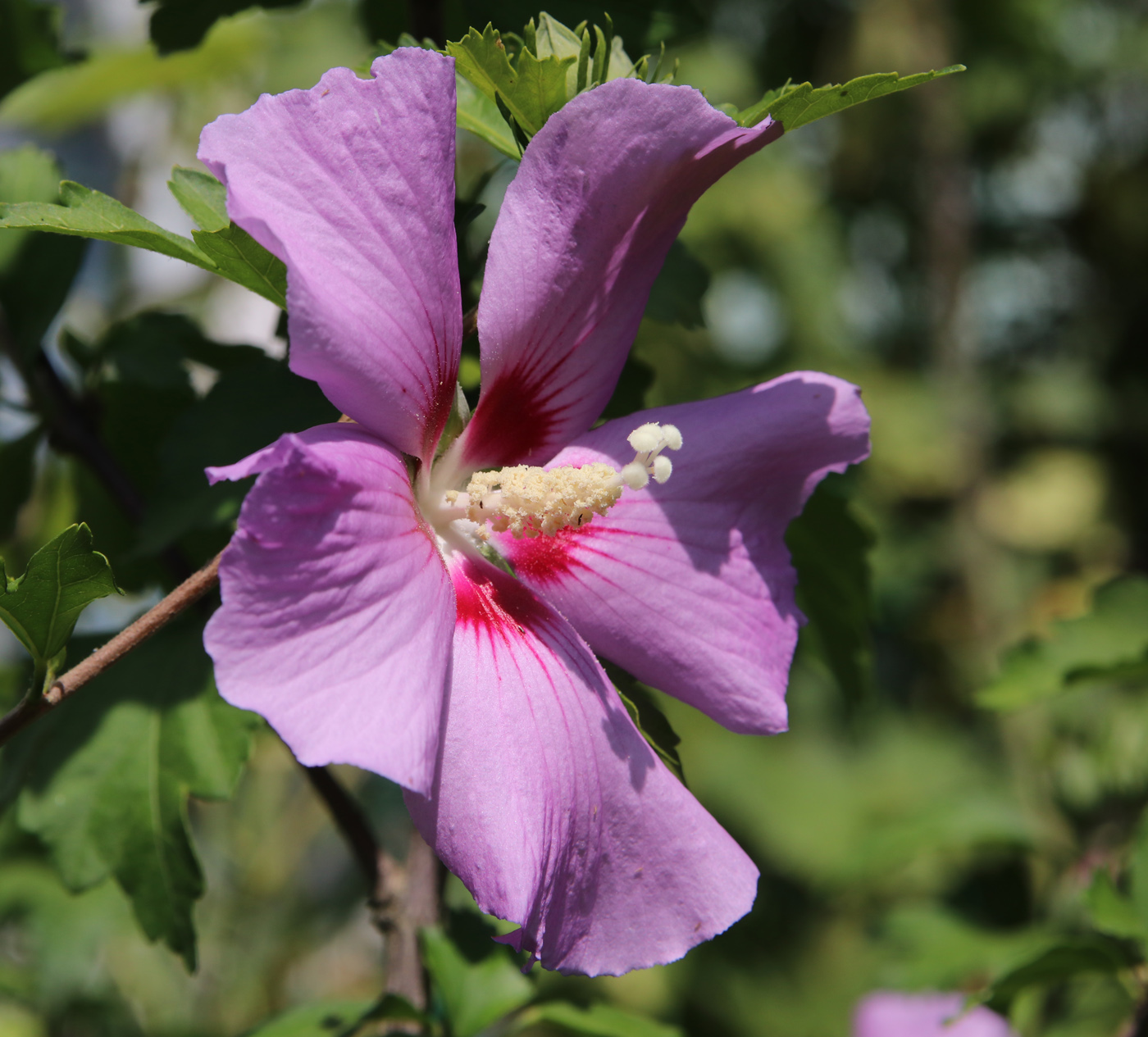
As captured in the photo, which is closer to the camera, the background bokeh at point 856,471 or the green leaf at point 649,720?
the green leaf at point 649,720

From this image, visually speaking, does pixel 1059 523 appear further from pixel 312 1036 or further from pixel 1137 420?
pixel 312 1036

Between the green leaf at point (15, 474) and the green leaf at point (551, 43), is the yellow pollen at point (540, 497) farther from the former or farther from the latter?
the green leaf at point (15, 474)

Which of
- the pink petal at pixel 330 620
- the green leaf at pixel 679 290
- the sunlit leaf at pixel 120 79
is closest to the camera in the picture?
the pink petal at pixel 330 620

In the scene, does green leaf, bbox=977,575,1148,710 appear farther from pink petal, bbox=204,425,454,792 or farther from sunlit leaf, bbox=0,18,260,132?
sunlit leaf, bbox=0,18,260,132

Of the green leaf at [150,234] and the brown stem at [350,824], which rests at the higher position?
the green leaf at [150,234]

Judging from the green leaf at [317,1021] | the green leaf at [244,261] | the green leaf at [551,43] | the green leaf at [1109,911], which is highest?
the green leaf at [551,43]

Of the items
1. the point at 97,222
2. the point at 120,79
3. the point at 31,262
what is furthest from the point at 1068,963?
the point at 120,79

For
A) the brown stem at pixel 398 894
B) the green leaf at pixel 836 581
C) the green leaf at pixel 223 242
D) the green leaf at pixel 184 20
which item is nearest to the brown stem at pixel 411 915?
the brown stem at pixel 398 894
